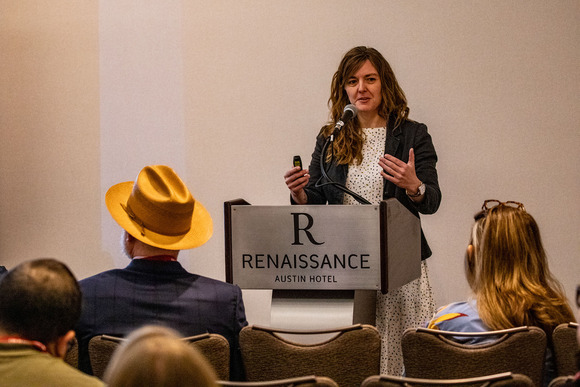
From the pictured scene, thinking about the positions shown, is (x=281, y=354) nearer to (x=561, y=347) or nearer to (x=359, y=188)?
(x=561, y=347)

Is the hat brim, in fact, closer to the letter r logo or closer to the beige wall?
the letter r logo

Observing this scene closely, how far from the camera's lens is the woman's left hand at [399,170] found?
9.66ft

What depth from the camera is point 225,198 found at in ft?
16.8

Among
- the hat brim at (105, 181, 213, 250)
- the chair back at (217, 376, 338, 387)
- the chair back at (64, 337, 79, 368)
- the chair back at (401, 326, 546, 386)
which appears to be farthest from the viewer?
the hat brim at (105, 181, 213, 250)

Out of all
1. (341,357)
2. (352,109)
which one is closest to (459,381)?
(341,357)

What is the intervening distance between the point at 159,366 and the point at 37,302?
0.63m

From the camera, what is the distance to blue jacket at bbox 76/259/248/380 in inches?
94.1

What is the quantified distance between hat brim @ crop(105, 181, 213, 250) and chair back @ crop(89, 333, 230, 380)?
14.3 inches

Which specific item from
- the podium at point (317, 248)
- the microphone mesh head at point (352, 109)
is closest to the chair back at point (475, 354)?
the podium at point (317, 248)

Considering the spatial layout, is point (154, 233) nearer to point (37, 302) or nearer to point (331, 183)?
point (331, 183)

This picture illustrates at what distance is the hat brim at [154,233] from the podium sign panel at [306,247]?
122 mm

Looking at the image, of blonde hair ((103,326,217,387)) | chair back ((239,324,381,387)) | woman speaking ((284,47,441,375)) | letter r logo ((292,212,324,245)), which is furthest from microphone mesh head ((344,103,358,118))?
blonde hair ((103,326,217,387))

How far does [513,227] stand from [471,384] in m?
0.71

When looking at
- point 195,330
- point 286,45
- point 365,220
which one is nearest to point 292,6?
point 286,45
